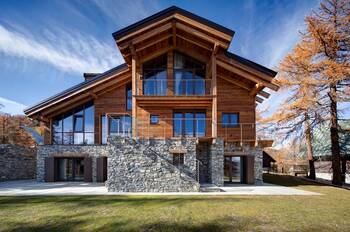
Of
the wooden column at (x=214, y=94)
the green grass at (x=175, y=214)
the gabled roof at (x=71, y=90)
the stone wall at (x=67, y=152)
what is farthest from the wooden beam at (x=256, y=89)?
the stone wall at (x=67, y=152)

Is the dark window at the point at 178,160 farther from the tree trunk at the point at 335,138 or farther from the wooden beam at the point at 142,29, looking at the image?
the tree trunk at the point at 335,138

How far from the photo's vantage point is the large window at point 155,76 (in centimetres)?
1499

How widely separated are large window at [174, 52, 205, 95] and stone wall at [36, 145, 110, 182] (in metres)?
6.56

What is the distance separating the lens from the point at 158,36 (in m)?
14.3

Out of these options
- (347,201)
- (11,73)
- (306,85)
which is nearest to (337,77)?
(306,85)

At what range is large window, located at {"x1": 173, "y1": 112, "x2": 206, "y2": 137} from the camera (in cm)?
1501

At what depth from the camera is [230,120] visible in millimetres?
15414

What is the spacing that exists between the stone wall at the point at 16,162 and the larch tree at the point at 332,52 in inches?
831

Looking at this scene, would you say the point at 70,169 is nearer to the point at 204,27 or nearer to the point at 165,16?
the point at 165,16

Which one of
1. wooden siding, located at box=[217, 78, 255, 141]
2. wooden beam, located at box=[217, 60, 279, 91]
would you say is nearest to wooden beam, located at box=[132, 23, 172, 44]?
wooden beam, located at box=[217, 60, 279, 91]

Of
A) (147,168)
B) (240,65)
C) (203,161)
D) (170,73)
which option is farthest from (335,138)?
(147,168)

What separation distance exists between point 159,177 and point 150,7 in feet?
36.3

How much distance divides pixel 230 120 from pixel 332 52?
731 cm

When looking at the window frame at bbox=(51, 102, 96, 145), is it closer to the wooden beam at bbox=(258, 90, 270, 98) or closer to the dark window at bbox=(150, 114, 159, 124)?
the dark window at bbox=(150, 114, 159, 124)
